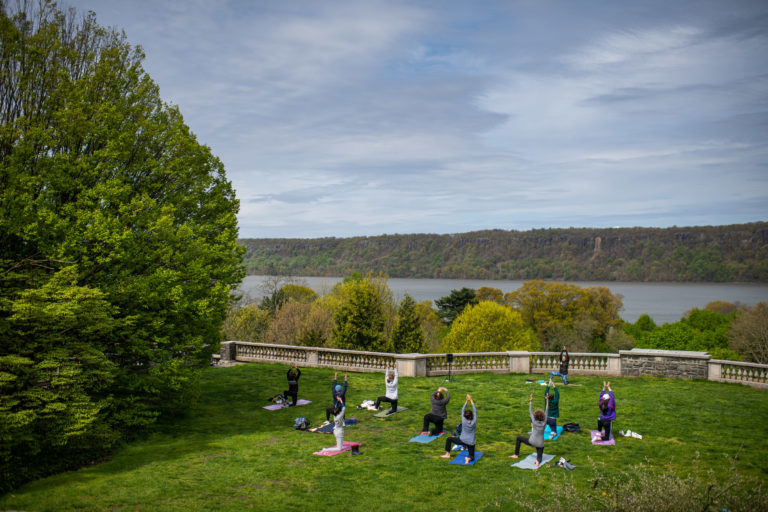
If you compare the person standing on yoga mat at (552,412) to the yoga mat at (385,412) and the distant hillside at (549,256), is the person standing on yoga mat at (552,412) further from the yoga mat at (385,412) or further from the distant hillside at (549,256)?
the distant hillside at (549,256)

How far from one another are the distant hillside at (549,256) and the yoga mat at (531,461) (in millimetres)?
146576

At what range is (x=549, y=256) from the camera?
177625mm

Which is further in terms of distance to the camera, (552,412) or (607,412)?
(552,412)

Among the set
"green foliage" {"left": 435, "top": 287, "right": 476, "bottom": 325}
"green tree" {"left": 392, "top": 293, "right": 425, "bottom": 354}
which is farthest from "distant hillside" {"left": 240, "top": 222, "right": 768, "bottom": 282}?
"green tree" {"left": 392, "top": 293, "right": 425, "bottom": 354}

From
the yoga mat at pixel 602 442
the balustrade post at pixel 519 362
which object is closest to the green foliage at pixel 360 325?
the balustrade post at pixel 519 362

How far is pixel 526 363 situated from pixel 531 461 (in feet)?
42.2

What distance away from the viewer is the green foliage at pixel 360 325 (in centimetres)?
3453

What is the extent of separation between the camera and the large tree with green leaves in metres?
14.6

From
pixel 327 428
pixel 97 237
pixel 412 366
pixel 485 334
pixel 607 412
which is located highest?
pixel 97 237

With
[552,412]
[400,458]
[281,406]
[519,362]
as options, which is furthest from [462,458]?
[519,362]

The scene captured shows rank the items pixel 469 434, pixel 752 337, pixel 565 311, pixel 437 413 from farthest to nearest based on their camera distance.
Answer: pixel 565 311 → pixel 752 337 → pixel 437 413 → pixel 469 434

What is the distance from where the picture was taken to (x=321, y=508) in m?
11.0

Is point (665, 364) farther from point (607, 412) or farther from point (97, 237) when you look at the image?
point (97, 237)

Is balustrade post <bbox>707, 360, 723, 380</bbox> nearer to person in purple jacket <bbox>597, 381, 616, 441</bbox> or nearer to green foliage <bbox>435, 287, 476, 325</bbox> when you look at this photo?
person in purple jacket <bbox>597, 381, 616, 441</bbox>
